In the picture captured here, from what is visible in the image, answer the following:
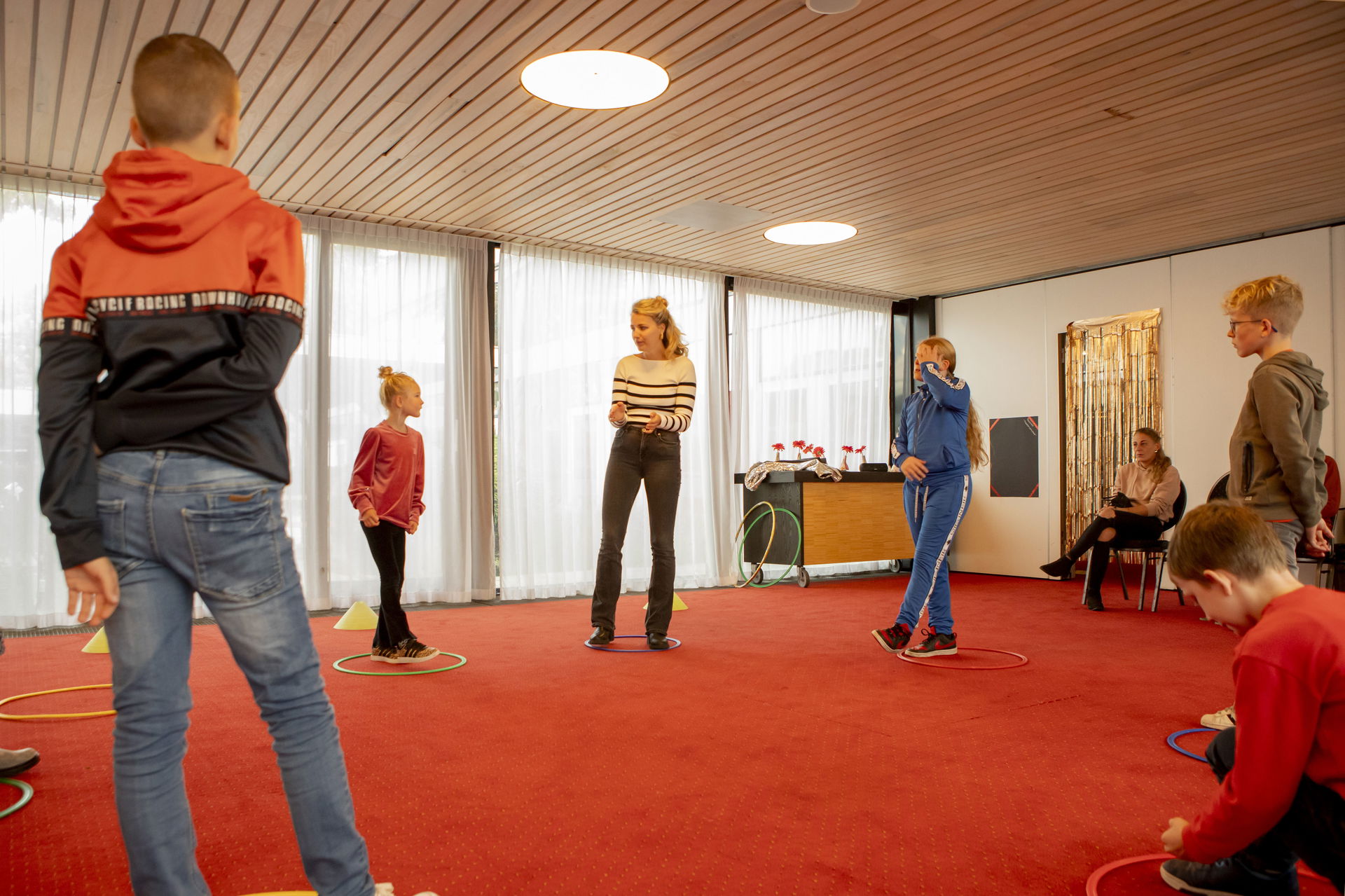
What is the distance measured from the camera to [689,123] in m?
4.66

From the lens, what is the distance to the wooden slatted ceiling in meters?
3.60

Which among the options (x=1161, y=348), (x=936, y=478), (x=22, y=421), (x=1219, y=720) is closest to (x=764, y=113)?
(x=936, y=478)

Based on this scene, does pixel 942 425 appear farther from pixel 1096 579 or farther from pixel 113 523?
pixel 113 523

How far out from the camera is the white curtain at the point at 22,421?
205 inches

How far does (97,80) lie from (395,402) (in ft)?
6.57

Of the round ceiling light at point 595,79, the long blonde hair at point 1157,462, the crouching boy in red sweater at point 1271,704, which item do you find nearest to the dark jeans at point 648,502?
the round ceiling light at point 595,79

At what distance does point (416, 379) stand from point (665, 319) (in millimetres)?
2852

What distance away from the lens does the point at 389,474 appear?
371cm

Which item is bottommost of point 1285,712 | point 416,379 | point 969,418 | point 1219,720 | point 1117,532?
point 1219,720

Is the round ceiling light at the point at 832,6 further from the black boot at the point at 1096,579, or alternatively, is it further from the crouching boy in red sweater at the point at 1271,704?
the black boot at the point at 1096,579

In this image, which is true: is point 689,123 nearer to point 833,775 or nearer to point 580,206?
point 580,206

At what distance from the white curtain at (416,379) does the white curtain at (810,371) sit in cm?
238

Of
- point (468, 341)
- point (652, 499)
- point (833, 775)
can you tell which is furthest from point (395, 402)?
point (468, 341)

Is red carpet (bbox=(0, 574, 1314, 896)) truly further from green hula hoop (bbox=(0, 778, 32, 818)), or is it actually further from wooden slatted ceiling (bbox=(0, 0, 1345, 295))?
wooden slatted ceiling (bbox=(0, 0, 1345, 295))
